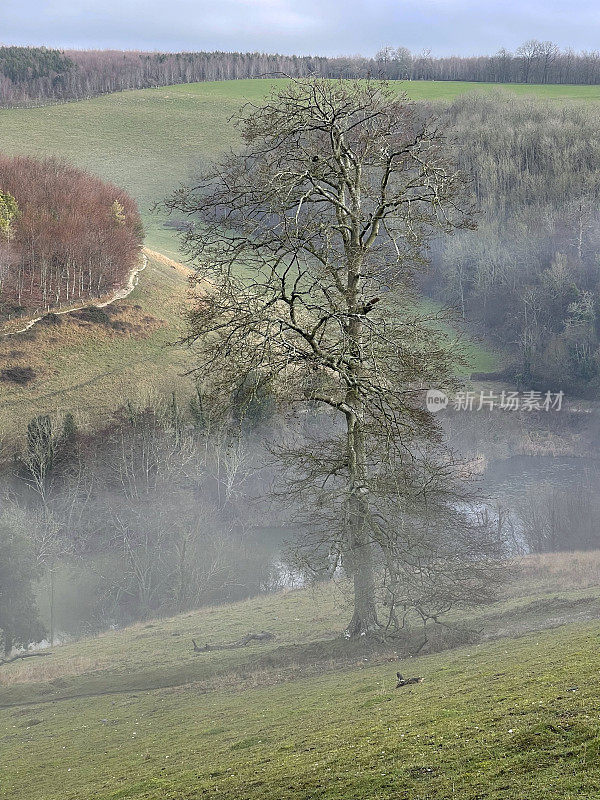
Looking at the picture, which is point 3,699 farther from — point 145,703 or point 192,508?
point 192,508

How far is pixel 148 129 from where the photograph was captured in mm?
127812

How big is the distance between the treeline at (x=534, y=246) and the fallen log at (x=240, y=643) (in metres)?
54.4

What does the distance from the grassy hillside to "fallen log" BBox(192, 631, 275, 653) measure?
31194 mm

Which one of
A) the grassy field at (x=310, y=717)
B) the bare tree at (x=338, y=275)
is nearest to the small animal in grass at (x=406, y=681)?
the grassy field at (x=310, y=717)

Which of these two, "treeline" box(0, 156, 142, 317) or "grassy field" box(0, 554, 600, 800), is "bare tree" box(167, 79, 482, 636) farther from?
"treeline" box(0, 156, 142, 317)

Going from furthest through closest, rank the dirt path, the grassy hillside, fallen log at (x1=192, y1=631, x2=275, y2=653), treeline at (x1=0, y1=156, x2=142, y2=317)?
treeline at (x1=0, y1=156, x2=142, y2=317) → the dirt path → the grassy hillside → fallen log at (x1=192, y1=631, x2=275, y2=653)

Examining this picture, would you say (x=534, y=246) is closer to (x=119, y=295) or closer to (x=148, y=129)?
(x=119, y=295)

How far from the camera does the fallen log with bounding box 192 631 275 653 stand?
27312mm

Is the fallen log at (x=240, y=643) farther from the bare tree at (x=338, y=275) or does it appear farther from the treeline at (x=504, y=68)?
the treeline at (x=504, y=68)

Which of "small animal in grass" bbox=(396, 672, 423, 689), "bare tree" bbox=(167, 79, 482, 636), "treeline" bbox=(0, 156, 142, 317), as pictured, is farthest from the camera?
"treeline" bbox=(0, 156, 142, 317)

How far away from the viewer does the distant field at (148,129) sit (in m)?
112

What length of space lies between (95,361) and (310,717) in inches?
1991

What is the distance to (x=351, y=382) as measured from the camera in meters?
20.7

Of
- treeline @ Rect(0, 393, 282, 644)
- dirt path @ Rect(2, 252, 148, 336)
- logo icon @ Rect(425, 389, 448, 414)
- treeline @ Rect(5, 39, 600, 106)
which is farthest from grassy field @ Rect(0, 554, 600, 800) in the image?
treeline @ Rect(5, 39, 600, 106)
